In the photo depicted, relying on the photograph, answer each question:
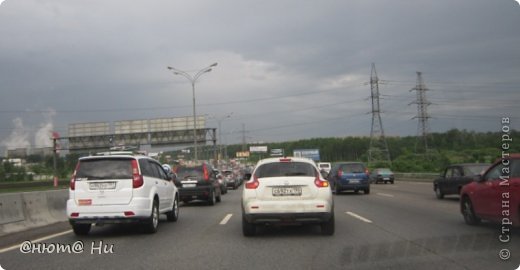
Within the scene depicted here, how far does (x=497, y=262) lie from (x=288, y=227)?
5522 millimetres

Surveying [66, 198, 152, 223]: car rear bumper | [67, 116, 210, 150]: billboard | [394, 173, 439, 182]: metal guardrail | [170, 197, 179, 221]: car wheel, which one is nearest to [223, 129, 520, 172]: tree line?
[394, 173, 439, 182]: metal guardrail

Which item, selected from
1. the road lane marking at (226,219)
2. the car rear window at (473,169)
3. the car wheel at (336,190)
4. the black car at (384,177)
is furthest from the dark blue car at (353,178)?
the black car at (384,177)

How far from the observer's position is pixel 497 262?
303 inches

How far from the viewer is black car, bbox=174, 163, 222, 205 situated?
20.7 meters

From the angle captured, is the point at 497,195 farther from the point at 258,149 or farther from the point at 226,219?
the point at 258,149

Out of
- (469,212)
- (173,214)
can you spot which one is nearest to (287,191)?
(469,212)

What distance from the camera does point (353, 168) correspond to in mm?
26266

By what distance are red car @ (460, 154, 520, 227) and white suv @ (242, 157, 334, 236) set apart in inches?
126

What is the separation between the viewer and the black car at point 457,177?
19.9 metres

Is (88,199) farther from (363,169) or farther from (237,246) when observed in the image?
(363,169)

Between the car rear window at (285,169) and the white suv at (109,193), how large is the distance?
2.58 m

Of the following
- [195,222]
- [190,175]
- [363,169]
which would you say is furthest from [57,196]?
[363,169]

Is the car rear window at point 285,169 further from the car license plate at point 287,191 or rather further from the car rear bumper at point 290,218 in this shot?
the car rear bumper at point 290,218

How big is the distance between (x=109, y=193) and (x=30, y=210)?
3.65m
